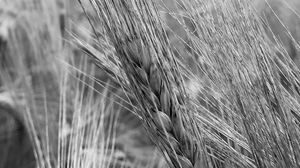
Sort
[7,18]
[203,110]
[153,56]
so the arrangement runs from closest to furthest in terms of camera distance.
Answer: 1. [153,56]
2. [203,110]
3. [7,18]

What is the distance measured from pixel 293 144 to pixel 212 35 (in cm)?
12

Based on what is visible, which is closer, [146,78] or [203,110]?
[146,78]

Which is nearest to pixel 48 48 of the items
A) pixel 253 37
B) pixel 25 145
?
pixel 25 145

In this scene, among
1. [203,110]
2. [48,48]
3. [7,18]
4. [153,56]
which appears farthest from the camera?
[7,18]

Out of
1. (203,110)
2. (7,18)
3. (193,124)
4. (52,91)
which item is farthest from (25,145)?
(193,124)

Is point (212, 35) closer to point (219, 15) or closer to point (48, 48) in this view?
point (219, 15)

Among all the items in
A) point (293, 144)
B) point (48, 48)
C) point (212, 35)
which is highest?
point (48, 48)

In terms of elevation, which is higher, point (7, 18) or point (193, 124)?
point (7, 18)

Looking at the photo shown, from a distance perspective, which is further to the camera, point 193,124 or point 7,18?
point 7,18

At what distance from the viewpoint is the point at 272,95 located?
18.5 inches

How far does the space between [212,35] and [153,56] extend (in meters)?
0.08

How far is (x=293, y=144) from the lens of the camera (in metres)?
0.46

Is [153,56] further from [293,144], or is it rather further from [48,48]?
[48,48]

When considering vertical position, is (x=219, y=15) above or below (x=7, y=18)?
below
